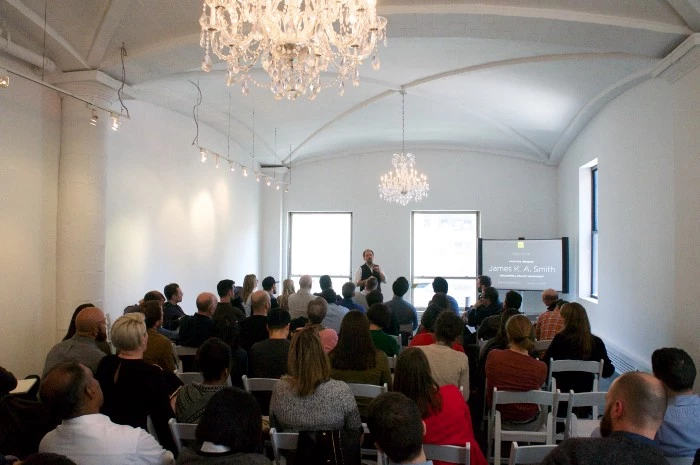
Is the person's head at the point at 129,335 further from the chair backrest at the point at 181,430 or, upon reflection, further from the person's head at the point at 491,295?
the person's head at the point at 491,295

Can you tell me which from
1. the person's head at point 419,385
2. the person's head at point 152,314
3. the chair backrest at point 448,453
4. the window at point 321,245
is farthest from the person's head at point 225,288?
the window at point 321,245

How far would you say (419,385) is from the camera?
9.51 feet

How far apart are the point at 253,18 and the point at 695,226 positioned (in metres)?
3.86

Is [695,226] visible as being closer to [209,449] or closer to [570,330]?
[570,330]

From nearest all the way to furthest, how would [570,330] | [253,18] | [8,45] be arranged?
1. [253,18]
2. [570,330]
3. [8,45]

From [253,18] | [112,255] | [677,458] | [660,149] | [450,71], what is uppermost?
[450,71]

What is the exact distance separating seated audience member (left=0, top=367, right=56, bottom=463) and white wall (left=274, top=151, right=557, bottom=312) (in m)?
10.8

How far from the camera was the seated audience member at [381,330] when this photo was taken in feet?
16.2

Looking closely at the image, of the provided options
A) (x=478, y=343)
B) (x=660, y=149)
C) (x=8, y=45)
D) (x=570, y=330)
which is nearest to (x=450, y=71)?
(x=660, y=149)

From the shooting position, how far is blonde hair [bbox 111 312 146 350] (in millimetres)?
3217

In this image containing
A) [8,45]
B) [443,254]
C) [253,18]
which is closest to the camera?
[253,18]

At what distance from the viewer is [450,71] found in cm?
824

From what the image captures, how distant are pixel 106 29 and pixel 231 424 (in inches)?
198

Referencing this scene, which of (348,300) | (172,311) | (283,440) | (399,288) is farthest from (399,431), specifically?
(172,311)
